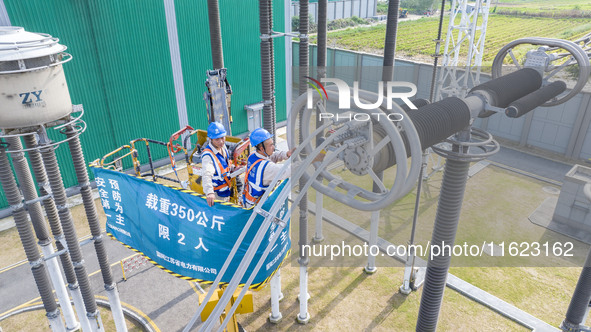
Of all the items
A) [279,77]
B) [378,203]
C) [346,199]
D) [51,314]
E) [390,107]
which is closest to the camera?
[390,107]

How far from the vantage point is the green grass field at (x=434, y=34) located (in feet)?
177

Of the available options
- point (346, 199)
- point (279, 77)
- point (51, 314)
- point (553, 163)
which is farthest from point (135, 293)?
point (553, 163)

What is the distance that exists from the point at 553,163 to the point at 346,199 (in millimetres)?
23136

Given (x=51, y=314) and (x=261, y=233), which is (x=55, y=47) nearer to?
(x=261, y=233)

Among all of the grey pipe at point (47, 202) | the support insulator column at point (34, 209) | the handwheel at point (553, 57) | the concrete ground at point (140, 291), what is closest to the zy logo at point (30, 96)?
the grey pipe at point (47, 202)

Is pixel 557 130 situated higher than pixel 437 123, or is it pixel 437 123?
pixel 437 123

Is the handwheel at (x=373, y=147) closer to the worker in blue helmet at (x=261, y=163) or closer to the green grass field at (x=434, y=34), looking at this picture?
the worker in blue helmet at (x=261, y=163)

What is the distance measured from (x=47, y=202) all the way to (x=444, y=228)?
28.7ft

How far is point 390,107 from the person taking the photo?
4.26m

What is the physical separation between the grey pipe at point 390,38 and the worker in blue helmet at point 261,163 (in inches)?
123

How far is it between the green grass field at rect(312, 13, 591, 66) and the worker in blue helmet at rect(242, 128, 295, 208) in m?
45.2

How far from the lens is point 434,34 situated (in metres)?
67.8

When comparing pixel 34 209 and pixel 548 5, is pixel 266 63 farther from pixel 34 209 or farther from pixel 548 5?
pixel 548 5

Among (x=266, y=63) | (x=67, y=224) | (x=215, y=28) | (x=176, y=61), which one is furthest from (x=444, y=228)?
(x=176, y=61)
